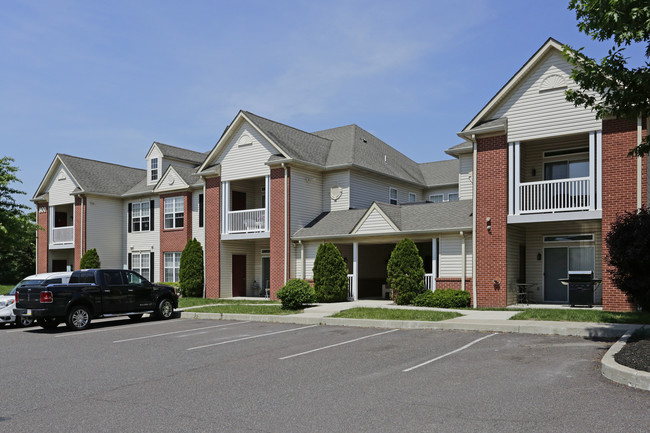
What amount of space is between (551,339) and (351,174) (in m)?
16.3

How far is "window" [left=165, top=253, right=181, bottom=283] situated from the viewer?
1310 inches

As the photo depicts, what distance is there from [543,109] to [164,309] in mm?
15436

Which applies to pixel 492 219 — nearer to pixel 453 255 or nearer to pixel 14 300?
pixel 453 255

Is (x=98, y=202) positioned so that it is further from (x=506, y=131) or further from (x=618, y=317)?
(x=618, y=317)

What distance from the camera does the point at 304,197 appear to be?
27594mm

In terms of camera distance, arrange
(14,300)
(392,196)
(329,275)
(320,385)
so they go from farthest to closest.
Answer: (392,196) → (329,275) → (14,300) → (320,385)

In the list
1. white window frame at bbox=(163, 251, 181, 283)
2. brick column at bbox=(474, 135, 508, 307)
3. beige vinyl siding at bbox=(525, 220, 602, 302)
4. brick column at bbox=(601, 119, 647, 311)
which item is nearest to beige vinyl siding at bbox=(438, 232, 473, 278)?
brick column at bbox=(474, 135, 508, 307)

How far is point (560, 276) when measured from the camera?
71.8 feet

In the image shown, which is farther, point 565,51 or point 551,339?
point 551,339

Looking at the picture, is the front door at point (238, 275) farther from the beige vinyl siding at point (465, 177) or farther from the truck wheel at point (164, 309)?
the beige vinyl siding at point (465, 177)

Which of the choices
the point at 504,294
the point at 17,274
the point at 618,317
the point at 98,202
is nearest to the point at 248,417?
the point at 618,317

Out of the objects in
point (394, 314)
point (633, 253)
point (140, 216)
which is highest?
point (140, 216)

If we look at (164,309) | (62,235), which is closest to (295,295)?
(164,309)

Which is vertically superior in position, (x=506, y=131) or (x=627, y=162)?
(x=506, y=131)
